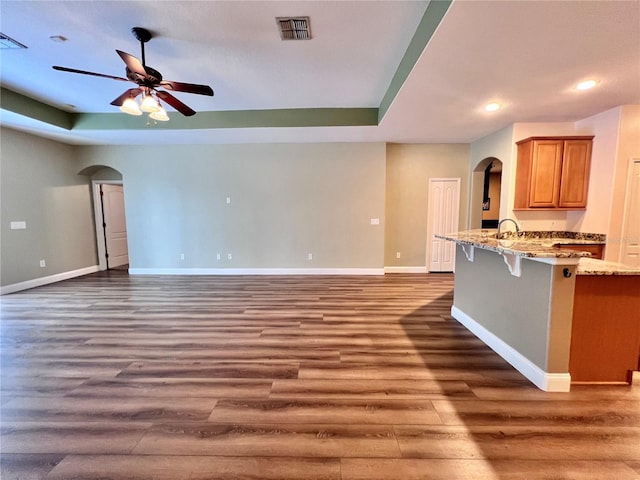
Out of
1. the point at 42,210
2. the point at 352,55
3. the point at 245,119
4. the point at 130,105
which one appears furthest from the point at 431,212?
the point at 42,210

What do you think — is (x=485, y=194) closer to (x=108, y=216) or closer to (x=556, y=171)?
(x=556, y=171)

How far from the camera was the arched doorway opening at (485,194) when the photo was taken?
5.59 metres

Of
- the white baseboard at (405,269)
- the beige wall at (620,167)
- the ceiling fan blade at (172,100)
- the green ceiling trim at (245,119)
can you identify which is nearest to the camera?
the ceiling fan blade at (172,100)

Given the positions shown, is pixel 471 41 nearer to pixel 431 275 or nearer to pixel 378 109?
pixel 378 109

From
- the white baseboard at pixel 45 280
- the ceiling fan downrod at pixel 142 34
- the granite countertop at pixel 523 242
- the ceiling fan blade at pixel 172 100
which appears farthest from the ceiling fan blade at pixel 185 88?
the white baseboard at pixel 45 280

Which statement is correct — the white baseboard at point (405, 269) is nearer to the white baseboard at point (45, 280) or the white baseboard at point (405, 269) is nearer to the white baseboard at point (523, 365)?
the white baseboard at point (523, 365)

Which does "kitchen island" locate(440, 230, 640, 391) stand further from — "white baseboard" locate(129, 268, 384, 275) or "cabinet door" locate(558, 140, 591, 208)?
"white baseboard" locate(129, 268, 384, 275)

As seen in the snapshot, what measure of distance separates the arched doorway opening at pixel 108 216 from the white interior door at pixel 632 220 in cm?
923

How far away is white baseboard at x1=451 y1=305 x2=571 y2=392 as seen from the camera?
2.04 m

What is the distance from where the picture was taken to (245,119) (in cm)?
457

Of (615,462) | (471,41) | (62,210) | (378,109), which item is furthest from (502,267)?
(62,210)

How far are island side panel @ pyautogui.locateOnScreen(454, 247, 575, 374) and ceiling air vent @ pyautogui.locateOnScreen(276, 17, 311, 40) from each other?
279 cm

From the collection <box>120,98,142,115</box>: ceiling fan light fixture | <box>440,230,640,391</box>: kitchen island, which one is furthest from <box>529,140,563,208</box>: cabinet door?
<box>120,98,142,115</box>: ceiling fan light fixture

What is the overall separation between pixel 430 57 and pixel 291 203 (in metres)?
3.78
